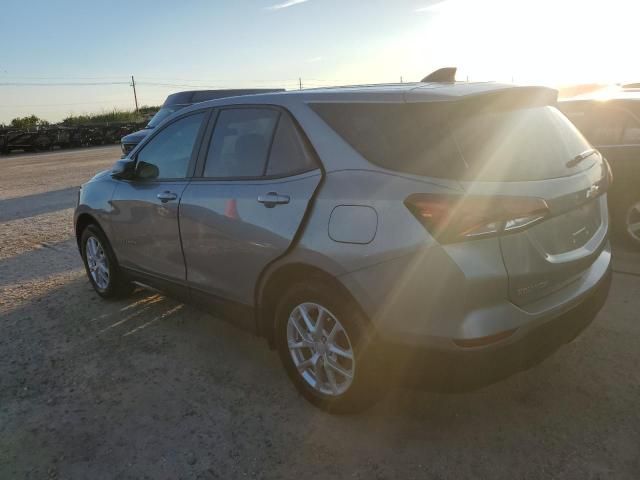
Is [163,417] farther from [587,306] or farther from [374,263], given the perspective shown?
[587,306]

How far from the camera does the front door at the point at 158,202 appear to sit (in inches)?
143

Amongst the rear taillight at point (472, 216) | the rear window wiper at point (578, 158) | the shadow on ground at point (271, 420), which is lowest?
the shadow on ground at point (271, 420)

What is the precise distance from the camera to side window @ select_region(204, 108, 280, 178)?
10.1 ft

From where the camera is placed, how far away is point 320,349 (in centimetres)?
280

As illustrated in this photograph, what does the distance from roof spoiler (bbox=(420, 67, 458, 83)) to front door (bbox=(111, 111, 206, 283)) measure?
1.53 m

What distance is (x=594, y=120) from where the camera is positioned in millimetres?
5414

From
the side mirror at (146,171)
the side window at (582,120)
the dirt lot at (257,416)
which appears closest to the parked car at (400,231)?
the dirt lot at (257,416)

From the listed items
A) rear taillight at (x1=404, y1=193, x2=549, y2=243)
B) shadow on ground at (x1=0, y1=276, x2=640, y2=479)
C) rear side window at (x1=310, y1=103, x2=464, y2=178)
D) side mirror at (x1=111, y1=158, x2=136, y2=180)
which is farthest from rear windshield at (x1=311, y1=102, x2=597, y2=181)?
side mirror at (x1=111, y1=158, x2=136, y2=180)

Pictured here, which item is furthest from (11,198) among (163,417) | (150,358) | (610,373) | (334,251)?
(610,373)

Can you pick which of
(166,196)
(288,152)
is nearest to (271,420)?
(288,152)

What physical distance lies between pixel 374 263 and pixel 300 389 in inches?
40.8

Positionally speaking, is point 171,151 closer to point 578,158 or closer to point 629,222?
point 578,158

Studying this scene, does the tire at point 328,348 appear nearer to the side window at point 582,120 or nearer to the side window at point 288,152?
the side window at point 288,152

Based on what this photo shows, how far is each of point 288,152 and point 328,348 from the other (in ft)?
3.57
